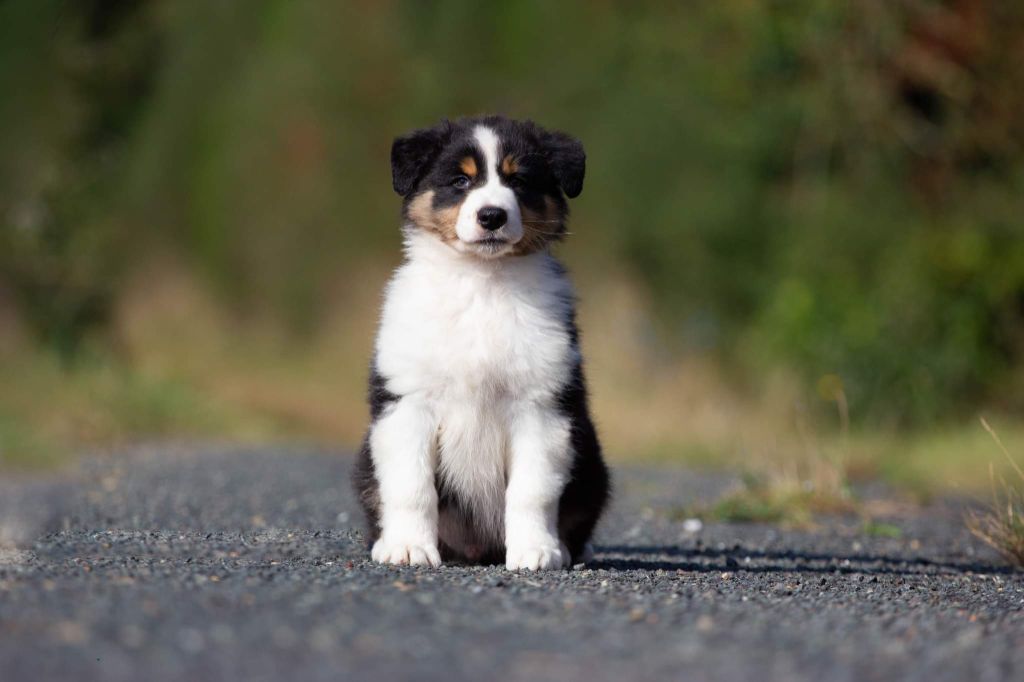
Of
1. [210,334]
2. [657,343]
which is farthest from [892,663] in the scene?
[210,334]

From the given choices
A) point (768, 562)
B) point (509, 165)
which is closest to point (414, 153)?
point (509, 165)

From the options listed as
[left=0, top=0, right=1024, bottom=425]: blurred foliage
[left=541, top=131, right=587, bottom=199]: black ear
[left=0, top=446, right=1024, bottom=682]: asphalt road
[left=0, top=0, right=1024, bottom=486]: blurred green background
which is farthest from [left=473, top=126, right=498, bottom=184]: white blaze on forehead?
[left=0, top=0, right=1024, bottom=425]: blurred foliage

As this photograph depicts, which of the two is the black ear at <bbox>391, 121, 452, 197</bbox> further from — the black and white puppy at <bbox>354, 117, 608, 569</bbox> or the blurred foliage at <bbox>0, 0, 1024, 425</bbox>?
the blurred foliage at <bbox>0, 0, 1024, 425</bbox>

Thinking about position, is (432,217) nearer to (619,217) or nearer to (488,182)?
(488,182)

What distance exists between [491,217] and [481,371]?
0.63 meters

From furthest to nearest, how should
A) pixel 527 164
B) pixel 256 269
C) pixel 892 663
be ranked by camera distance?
pixel 256 269, pixel 527 164, pixel 892 663

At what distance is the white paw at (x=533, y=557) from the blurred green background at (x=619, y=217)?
285 inches

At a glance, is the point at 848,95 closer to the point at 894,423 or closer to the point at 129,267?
the point at 894,423

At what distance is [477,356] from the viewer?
17.6 ft

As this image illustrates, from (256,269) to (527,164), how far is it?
40.3ft

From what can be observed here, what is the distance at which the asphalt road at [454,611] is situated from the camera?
11.4 feet

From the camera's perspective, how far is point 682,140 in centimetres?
1579

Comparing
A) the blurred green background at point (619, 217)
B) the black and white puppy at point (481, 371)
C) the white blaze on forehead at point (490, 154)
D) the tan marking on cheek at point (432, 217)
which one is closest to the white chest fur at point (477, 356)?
the black and white puppy at point (481, 371)

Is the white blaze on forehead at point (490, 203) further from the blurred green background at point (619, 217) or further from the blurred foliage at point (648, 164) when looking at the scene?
the blurred foliage at point (648, 164)
